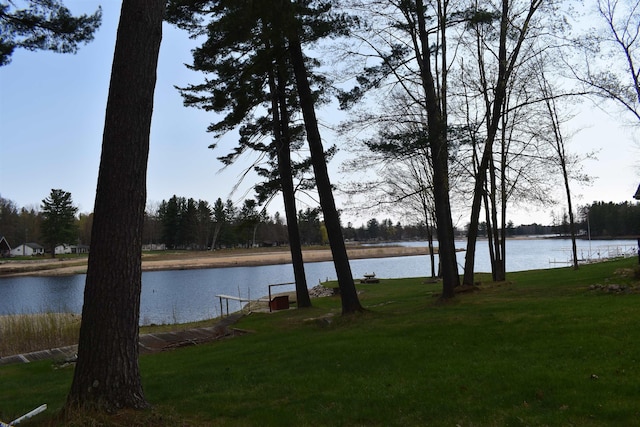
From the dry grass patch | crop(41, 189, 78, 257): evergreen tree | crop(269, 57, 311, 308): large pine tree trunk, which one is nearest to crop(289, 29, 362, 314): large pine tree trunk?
crop(269, 57, 311, 308): large pine tree trunk

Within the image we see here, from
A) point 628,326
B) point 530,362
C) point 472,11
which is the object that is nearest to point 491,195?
point 472,11

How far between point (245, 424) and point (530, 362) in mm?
3279

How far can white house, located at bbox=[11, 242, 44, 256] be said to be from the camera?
86.8 m

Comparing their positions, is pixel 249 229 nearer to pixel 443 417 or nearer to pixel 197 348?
pixel 197 348

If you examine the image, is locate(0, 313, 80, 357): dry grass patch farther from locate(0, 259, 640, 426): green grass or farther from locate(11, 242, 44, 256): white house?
locate(11, 242, 44, 256): white house

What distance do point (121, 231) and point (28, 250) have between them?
9937 centimetres

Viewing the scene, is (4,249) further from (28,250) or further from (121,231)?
(121,231)

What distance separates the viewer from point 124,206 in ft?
14.1

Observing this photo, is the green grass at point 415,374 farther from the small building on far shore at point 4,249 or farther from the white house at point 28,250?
the white house at point 28,250

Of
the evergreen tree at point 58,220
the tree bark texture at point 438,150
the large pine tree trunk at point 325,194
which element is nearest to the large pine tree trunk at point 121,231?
the large pine tree trunk at point 325,194

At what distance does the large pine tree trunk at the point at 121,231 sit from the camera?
4.07 m

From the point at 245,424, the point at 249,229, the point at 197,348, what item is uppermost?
the point at 249,229

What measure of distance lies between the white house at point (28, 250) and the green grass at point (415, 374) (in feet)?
297

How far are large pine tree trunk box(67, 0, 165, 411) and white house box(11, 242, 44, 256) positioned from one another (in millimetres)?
96449
